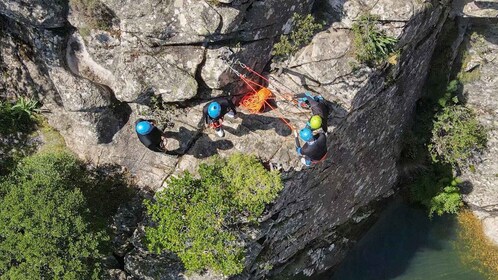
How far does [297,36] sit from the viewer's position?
13281 mm

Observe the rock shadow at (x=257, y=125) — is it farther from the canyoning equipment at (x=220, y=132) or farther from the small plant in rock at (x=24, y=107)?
the small plant in rock at (x=24, y=107)

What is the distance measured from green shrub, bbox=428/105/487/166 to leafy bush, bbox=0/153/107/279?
43.1 feet

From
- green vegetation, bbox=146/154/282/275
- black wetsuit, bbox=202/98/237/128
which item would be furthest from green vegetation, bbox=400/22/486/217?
black wetsuit, bbox=202/98/237/128

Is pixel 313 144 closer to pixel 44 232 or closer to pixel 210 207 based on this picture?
pixel 210 207

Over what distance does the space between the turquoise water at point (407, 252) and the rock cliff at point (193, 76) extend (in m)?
5.81

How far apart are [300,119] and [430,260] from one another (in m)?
10.8

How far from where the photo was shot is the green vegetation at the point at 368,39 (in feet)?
43.3

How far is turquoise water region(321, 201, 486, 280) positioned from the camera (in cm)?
2012

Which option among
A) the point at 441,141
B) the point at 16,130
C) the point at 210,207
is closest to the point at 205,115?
the point at 210,207

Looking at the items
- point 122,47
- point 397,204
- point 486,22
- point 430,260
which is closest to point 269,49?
point 122,47

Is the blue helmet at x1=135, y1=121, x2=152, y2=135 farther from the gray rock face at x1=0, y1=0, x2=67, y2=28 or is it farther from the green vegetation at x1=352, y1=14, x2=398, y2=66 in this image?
the green vegetation at x1=352, y1=14, x2=398, y2=66

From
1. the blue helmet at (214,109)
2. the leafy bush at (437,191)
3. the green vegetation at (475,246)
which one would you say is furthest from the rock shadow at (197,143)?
the green vegetation at (475,246)

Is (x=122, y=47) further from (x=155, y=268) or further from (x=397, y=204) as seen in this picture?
(x=397, y=204)

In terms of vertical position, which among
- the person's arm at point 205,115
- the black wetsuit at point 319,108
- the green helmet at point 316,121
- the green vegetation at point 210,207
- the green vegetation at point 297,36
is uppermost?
the green vegetation at point 297,36
